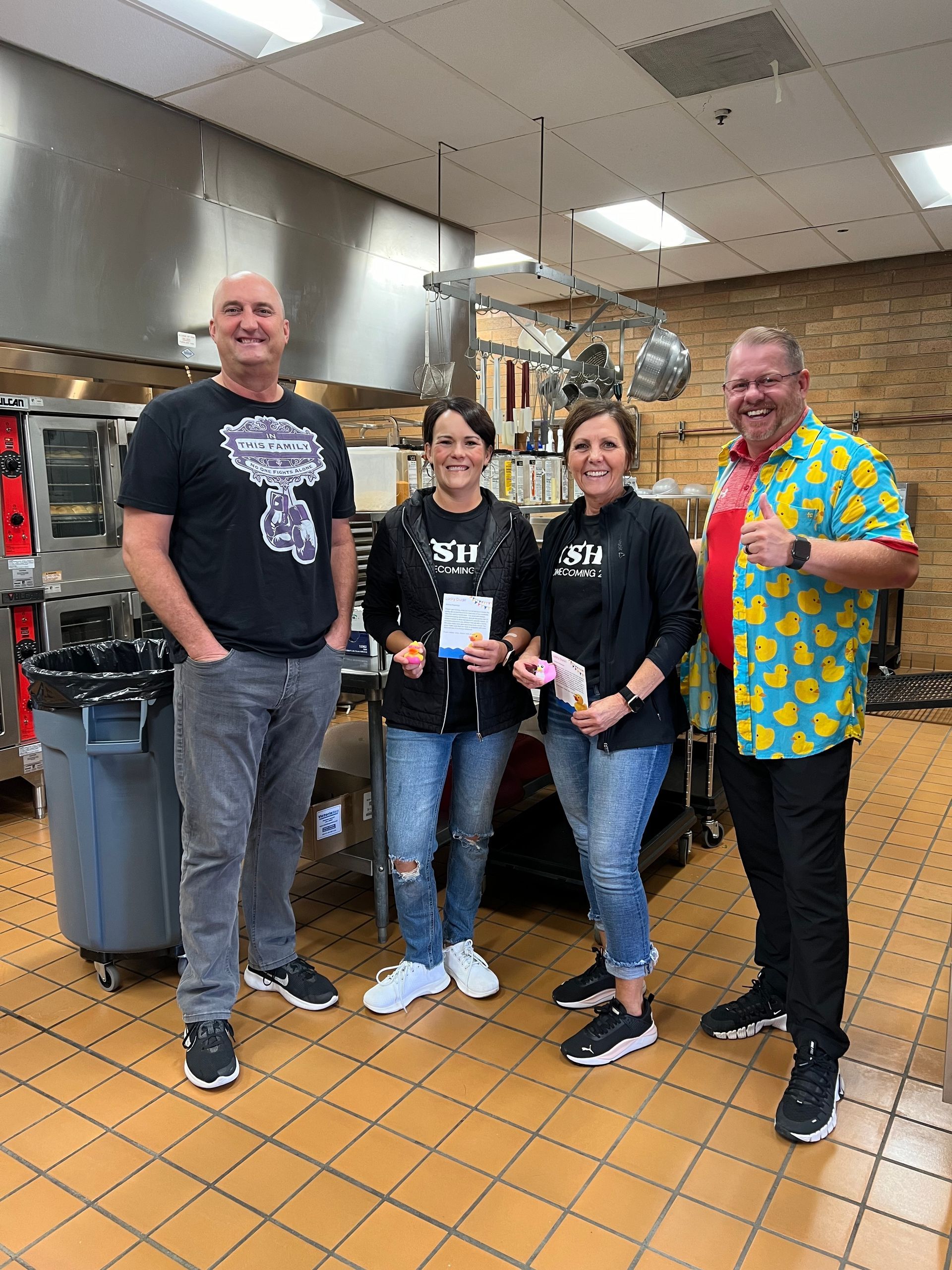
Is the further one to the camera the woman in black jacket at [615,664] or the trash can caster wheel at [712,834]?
the trash can caster wheel at [712,834]

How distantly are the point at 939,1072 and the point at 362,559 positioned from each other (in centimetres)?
241

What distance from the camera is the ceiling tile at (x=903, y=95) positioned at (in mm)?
3484

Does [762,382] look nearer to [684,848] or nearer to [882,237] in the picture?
[684,848]

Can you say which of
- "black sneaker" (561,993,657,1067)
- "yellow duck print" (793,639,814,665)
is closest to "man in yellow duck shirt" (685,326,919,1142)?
"yellow duck print" (793,639,814,665)

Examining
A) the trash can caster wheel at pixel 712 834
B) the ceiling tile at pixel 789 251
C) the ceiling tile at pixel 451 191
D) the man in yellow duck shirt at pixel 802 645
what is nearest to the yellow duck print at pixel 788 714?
the man in yellow duck shirt at pixel 802 645

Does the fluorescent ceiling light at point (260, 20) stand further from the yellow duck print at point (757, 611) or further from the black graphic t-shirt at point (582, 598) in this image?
the yellow duck print at point (757, 611)

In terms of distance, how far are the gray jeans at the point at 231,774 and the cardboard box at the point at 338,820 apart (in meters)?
0.34

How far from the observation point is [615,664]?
2.11 m

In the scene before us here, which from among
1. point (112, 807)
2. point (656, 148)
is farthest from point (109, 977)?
point (656, 148)

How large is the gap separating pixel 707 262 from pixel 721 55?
3.17 m

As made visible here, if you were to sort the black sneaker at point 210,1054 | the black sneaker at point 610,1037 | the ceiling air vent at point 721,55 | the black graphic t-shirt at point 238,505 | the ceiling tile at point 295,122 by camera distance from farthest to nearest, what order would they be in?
the ceiling tile at point 295,122 → the ceiling air vent at point 721,55 → the black sneaker at point 610,1037 → the black sneaker at point 210,1054 → the black graphic t-shirt at point 238,505

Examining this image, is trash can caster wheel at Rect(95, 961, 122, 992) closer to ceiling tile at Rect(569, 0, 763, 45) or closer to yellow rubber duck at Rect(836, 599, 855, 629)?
yellow rubber duck at Rect(836, 599, 855, 629)

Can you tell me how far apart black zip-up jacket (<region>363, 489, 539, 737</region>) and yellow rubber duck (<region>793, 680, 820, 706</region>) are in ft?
2.45

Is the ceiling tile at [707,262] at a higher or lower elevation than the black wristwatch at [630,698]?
higher
